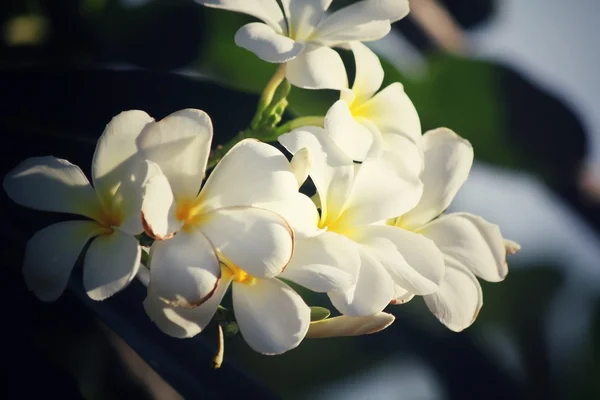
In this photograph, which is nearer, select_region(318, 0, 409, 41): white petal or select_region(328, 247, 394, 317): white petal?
select_region(328, 247, 394, 317): white petal

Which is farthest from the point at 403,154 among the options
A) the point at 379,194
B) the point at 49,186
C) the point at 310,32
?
the point at 49,186

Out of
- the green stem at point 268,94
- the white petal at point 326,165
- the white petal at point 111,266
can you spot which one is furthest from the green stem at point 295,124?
the white petal at point 111,266

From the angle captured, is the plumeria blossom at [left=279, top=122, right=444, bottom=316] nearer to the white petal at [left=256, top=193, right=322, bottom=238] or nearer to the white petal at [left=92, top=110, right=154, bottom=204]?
the white petal at [left=256, top=193, right=322, bottom=238]

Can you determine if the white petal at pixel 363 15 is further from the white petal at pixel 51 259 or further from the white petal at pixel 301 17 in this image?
the white petal at pixel 51 259

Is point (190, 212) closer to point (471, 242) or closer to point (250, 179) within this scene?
point (250, 179)

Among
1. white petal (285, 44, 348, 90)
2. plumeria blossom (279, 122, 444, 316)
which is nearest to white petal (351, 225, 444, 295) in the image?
plumeria blossom (279, 122, 444, 316)
